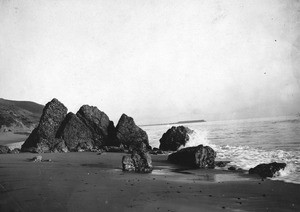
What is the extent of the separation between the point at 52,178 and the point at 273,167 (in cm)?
1044

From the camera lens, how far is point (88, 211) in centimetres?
627

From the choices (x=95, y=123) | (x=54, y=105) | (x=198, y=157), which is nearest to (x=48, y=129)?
(x=54, y=105)

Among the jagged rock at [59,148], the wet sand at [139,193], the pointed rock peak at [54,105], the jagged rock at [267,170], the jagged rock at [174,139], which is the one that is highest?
the pointed rock peak at [54,105]

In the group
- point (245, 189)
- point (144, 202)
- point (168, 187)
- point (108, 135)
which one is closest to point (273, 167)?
point (245, 189)

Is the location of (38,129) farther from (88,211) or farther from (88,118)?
(88,211)

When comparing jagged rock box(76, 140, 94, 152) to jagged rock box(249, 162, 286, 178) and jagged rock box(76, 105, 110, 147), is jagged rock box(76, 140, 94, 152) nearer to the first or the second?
jagged rock box(76, 105, 110, 147)

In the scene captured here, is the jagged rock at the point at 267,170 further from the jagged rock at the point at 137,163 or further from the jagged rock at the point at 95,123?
the jagged rock at the point at 95,123

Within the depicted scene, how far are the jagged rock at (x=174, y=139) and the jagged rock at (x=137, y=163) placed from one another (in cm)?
1532

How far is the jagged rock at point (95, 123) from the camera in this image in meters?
31.5

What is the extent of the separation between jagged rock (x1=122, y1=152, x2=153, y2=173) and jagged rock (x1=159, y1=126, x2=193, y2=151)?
50.3 ft

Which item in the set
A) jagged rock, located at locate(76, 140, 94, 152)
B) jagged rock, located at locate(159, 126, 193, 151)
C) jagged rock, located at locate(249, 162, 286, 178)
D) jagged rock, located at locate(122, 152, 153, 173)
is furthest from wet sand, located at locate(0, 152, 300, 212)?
jagged rock, located at locate(159, 126, 193, 151)

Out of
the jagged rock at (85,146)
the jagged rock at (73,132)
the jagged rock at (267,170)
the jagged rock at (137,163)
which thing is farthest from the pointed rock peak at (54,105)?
the jagged rock at (267,170)

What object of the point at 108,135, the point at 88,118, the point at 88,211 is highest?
the point at 88,118

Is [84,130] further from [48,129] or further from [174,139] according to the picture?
[174,139]
